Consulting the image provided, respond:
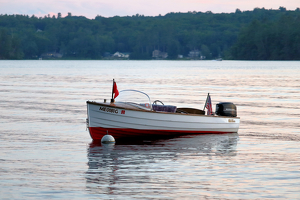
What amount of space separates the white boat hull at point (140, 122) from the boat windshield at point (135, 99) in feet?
1.94

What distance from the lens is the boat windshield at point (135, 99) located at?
22.1m

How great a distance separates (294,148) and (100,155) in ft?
24.5

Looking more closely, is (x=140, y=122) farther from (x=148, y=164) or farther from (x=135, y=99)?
(x=148, y=164)

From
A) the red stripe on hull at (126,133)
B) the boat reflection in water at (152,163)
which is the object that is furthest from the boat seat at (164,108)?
the boat reflection in water at (152,163)

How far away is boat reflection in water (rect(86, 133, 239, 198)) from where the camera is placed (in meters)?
13.4

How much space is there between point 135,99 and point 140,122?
1142mm

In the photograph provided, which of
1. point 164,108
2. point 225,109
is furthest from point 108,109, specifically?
point 225,109

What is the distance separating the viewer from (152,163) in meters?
16.7

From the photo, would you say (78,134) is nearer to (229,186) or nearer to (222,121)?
(222,121)

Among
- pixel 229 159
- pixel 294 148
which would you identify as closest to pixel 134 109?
pixel 229 159

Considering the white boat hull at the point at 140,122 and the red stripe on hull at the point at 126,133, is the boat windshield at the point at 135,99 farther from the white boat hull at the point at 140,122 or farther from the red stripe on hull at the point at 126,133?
the red stripe on hull at the point at 126,133

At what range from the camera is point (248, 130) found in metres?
25.3

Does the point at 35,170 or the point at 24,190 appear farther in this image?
the point at 35,170

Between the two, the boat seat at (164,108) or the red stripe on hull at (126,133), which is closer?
the red stripe on hull at (126,133)
